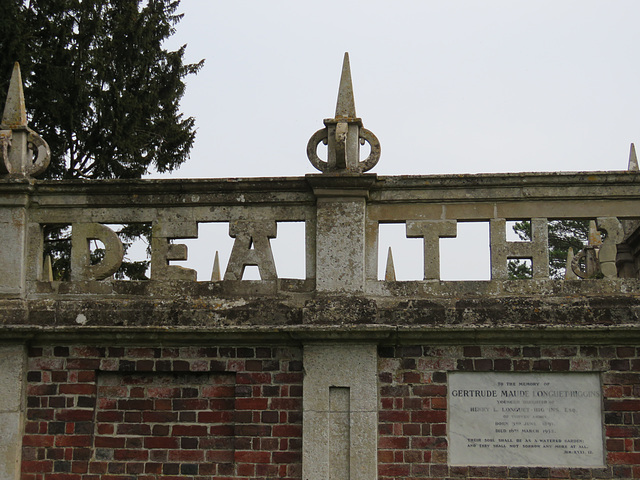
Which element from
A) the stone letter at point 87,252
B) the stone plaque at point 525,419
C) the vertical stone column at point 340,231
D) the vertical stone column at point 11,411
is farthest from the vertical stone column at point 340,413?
the vertical stone column at point 11,411

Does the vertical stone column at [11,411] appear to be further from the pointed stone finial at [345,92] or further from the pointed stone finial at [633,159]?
the pointed stone finial at [633,159]

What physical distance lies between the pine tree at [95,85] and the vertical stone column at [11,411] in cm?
813

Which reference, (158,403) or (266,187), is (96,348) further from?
(266,187)

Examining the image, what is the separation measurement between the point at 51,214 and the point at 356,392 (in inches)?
132

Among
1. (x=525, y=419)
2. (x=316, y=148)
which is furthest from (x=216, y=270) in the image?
(x=525, y=419)

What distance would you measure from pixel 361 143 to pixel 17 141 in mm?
3282

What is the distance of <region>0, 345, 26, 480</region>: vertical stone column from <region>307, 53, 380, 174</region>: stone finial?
3219 millimetres

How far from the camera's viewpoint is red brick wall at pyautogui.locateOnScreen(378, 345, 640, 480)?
659 cm

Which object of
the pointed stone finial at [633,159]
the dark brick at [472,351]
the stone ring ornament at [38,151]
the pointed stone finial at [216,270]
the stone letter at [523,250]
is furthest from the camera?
the pointed stone finial at [216,270]

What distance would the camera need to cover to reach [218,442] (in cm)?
695

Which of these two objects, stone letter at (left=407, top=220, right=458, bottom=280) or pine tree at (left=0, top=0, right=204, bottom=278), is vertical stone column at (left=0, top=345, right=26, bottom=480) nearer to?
stone letter at (left=407, top=220, right=458, bottom=280)

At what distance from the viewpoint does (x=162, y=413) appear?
23.1 feet

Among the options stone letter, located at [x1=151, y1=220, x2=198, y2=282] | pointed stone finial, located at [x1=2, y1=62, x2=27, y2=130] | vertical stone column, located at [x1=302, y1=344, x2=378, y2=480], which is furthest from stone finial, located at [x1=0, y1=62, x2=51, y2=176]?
vertical stone column, located at [x1=302, y1=344, x2=378, y2=480]

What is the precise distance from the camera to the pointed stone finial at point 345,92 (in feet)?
23.8
